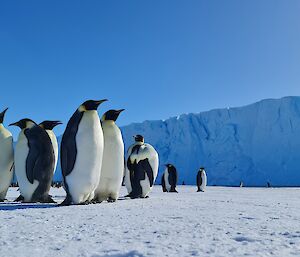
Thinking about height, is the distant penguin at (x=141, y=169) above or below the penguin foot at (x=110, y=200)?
above

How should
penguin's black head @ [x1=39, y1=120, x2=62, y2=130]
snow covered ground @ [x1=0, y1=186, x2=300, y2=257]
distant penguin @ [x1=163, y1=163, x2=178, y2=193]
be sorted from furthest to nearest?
distant penguin @ [x1=163, y1=163, x2=178, y2=193] → penguin's black head @ [x1=39, y1=120, x2=62, y2=130] → snow covered ground @ [x1=0, y1=186, x2=300, y2=257]

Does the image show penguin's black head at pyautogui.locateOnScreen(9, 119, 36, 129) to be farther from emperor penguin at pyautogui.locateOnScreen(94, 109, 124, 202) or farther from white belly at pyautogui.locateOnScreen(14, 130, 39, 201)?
emperor penguin at pyautogui.locateOnScreen(94, 109, 124, 202)

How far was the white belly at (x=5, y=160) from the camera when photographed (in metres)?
5.82

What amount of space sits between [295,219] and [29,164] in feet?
11.6

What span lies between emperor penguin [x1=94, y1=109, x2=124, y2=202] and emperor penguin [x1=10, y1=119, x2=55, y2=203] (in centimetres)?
72

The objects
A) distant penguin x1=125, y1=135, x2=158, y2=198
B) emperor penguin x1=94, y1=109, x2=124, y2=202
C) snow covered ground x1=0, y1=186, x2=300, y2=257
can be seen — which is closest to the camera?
snow covered ground x1=0, y1=186, x2=300, y2=257

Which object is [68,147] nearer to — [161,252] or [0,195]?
[0,195]

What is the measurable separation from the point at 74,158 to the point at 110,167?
81cm

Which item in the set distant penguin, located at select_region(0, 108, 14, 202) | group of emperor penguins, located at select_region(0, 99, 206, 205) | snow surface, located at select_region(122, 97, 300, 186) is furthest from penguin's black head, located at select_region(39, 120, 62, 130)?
snow surface, located at select_region(122, 97, 300, 186)

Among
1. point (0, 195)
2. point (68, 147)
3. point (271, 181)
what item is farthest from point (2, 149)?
point (271, 181)

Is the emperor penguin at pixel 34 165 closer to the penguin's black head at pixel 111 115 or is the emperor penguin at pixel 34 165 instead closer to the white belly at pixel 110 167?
the white belly at pixel 110 167

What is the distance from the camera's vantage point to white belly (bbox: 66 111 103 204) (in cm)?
460

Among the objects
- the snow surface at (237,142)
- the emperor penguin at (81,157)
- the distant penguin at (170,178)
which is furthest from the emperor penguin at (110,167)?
the snow surface at (237,142)

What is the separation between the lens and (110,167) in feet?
17.4
